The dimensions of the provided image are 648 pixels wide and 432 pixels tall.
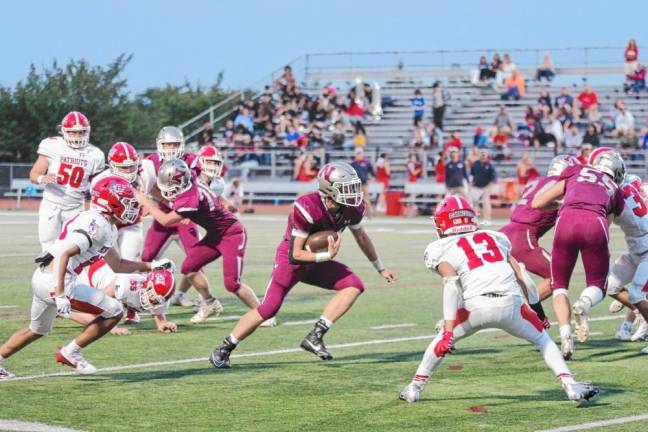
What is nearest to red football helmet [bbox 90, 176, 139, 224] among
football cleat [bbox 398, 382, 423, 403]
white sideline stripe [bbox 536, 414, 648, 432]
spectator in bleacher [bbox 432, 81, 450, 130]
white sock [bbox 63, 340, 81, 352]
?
white sock [bbox 63, 340, 81, 352]

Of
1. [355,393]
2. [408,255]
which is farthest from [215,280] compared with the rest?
[355,393]

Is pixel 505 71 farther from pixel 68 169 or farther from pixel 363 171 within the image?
pixel 68 169

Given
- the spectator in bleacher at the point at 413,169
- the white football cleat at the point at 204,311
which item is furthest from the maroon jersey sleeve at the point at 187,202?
the spectator in bleacher at the point at 413,169

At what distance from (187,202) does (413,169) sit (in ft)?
70.7

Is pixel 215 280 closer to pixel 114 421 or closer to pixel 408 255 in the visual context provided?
pixel 408 255

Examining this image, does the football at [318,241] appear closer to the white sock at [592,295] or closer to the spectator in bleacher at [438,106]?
the white sock at [592,295]

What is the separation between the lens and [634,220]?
9484 millimetres

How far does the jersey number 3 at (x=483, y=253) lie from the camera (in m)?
7.38

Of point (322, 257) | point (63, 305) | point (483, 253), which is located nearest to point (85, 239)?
point (63, 305)

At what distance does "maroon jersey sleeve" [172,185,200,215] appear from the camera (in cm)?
1051

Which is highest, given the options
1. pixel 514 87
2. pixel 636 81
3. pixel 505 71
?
pixel 505 71

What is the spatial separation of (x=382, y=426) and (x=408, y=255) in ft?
39.6

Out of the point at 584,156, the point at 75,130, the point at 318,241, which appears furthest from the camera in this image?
the point at 584,156

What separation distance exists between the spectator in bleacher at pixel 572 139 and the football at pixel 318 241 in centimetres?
2295
